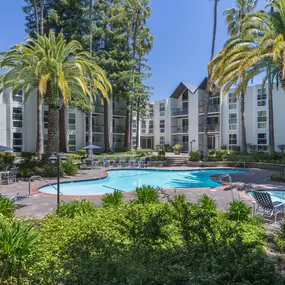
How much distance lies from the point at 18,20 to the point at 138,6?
574 inches

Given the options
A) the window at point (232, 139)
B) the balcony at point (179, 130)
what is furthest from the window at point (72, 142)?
the window at point (232, 139)

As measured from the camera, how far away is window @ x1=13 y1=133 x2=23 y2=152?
94.3 feet

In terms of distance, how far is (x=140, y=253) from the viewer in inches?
183

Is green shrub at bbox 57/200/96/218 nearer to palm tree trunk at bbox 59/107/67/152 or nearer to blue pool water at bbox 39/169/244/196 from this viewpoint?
blue pool water at bbox 39/169/244/196

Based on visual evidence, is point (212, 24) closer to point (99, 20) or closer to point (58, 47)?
point (99, 20)

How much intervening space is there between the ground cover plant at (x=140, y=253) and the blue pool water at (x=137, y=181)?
311 inches

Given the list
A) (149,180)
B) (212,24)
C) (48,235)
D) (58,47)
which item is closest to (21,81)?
(58,47)

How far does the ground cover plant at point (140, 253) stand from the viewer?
3521 mm

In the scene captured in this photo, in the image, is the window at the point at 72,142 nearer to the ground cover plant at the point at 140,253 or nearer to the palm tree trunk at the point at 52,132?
the palm tree trunk at the point at 52,132

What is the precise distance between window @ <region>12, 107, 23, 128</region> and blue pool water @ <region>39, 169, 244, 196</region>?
14153 millimetres

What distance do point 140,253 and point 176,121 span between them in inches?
1469

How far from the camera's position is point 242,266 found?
3.83 metres

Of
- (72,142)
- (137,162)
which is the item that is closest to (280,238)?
(137,162)

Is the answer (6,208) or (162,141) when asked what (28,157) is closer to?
(6,208)
